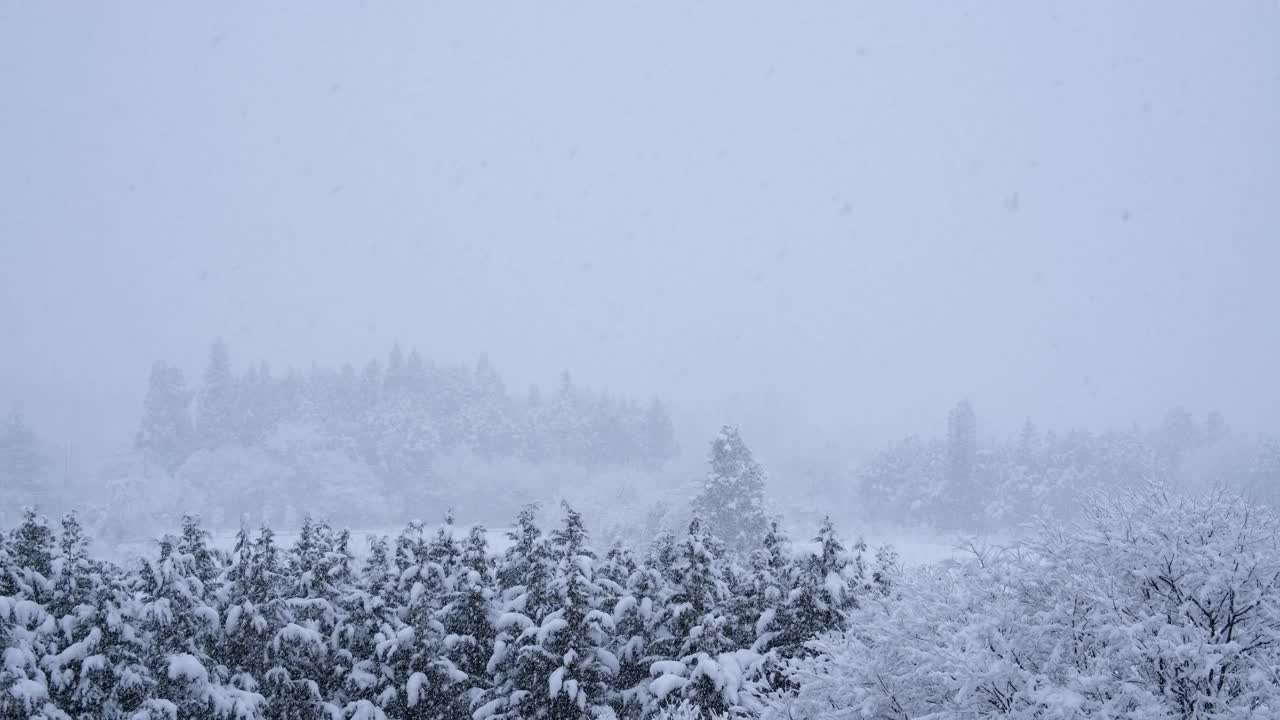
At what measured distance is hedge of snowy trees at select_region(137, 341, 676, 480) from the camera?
244 ft

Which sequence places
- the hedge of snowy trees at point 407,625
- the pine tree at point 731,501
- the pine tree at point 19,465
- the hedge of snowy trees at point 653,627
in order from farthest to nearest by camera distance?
the pine tree at point 19,465 → the pine tree at point 731,501 → the hedge of snowy trees at point 407,625 → the hedge of snowy trees at point 653,627

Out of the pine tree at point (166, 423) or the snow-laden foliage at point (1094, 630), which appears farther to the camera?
the pine tree at point (166, 423)

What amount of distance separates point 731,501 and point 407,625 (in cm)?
2643

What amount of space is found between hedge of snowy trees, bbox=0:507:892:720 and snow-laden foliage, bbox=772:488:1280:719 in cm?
228

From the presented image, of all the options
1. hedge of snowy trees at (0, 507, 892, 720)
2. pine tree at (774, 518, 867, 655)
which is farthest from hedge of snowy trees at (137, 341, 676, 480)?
pine tree at (774, 518, 867, 655)

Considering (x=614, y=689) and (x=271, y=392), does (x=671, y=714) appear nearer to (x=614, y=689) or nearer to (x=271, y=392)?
(x=614, y=689)

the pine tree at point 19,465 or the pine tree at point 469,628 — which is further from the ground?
the pine tree at point 469,628

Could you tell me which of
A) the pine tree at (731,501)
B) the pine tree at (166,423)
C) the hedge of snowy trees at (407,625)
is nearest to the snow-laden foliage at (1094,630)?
the hedge of snowy trees at (407,625)

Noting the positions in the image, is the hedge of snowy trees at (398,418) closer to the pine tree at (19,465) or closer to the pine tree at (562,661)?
the pine tree at (19,465)

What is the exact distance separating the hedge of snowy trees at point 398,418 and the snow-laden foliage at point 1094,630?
6695 centimetres

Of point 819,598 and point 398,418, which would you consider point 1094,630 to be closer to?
point 819,598

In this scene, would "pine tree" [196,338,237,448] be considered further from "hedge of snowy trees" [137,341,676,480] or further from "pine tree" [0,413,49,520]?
"pine tree" [0,413,49,520]

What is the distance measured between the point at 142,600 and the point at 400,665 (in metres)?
4.80

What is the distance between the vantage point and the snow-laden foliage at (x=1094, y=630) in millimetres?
8641
